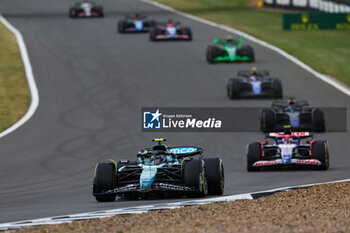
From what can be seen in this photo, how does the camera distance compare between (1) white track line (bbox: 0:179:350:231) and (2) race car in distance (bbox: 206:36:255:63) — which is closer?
(1) white track line (bbox: 0:179:350:231)

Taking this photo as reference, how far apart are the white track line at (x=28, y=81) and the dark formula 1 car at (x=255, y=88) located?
24.2 ft

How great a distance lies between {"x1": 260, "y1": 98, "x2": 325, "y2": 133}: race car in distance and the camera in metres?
28.4

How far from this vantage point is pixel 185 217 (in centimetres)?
1379

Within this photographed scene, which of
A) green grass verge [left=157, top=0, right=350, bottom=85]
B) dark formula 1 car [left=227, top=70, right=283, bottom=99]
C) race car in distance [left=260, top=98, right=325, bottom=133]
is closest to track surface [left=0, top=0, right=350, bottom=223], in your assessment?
dark formula 1 car [left=227, top=70, right=283, bottom=99]

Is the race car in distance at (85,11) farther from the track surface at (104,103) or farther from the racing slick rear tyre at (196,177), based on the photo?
the racing slick rear tyre at (196,177)

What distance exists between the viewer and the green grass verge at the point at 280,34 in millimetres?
43469

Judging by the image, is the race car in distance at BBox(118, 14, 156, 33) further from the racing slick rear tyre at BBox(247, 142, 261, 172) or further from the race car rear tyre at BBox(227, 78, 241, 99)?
the racing slick rear tyre at BBox(247, 142, 261, 172)

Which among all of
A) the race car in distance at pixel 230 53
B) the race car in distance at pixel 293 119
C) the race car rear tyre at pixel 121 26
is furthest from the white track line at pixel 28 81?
the race car in distance at pixel 230 53

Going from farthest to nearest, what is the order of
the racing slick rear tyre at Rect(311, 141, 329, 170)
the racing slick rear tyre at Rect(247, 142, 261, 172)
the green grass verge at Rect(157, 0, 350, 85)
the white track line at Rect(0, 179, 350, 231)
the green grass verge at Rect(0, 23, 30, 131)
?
the green grass verge at Rect(157, 0, 350, 85), the green grass verge at Rect(0, 23, 30, 131), the racing slick rear tyre at Rect(247, 142, 261, 172), the racing slick rear tyre at Rect(311, 141, 329, 170), the white track line at Rect(0, 179, 350, 231)

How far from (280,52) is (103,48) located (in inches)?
362

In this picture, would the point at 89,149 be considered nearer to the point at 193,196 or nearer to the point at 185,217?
the point at 193,196

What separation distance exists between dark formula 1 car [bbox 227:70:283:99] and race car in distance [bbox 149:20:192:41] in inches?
572

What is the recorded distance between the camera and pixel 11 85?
37.2 meters

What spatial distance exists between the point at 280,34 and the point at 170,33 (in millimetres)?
7587
